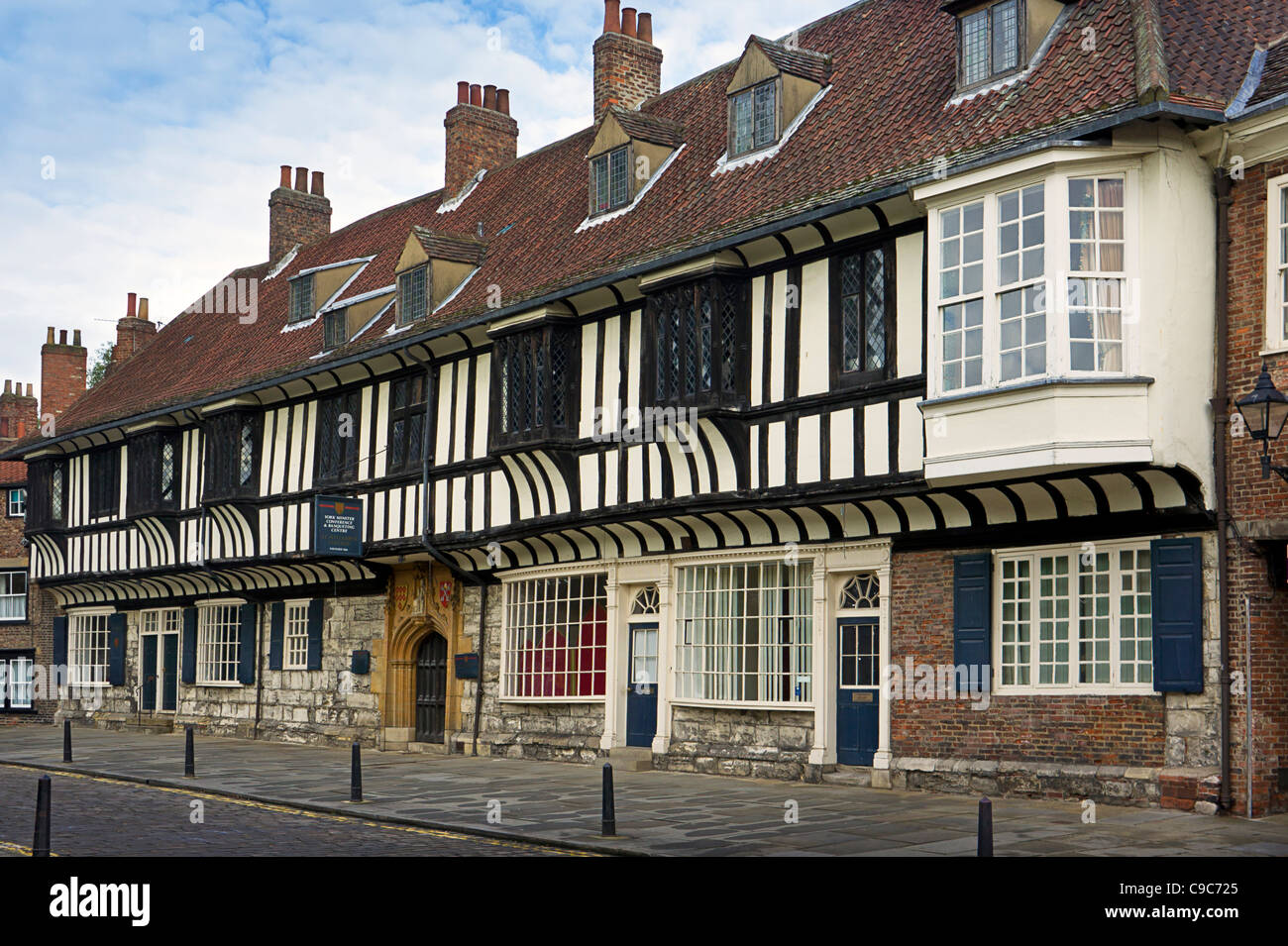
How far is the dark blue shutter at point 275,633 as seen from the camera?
29.4 metres

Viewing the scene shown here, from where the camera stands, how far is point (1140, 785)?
14539 millimetres

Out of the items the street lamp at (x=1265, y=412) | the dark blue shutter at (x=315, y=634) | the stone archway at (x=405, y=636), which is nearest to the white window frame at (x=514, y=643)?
the stone archway at (x=405, y=636)

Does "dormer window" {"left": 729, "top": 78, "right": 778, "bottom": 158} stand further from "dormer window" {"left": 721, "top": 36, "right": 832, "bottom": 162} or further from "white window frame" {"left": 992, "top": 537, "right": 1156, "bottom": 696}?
"white window frame" {"left": 992, "top": 537, "right": 1156, "bottom": 696}

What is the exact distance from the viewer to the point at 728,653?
19.5 metres

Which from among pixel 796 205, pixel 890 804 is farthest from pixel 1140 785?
pixel 796 205

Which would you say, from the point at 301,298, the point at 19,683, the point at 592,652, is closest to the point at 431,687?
the point at 592,652

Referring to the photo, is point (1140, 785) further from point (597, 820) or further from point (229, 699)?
point (229, 699)

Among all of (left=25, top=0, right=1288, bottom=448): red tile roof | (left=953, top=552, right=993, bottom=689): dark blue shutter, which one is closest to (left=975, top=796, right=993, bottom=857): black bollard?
(left=953, top=552, right=993, bottom=689): dark blue shutter

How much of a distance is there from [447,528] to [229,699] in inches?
380

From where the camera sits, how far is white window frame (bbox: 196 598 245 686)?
31000 mm

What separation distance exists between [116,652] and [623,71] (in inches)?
734

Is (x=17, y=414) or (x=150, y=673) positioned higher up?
(x=17, y=414)

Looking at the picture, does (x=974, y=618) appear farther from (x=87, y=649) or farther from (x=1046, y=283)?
(x=87, y=649)

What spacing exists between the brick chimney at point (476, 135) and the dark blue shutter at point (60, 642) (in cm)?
1583
